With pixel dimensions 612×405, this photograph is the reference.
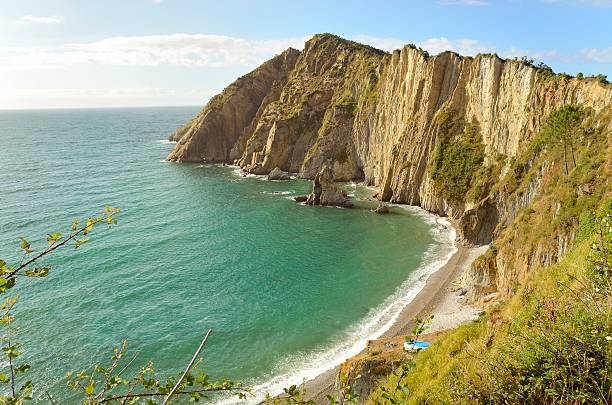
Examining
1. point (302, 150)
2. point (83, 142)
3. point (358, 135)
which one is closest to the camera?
point (358, 135)

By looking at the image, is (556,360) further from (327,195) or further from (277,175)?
(277,175)

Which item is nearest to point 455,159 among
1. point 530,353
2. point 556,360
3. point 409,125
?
point 409,125

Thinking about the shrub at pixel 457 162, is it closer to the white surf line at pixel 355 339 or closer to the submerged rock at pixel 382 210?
the submerged rock at pixel 382 210

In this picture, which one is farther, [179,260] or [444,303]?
[179,260]

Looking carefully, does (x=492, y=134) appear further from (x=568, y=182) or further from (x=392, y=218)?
(x=568, y=182)

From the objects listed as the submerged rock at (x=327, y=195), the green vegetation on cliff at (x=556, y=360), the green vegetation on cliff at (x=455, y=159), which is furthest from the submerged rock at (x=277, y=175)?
the green vegetation on cliff at (x=556, y=360)

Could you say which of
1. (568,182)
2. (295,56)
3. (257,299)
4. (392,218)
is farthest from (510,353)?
(295,56)
